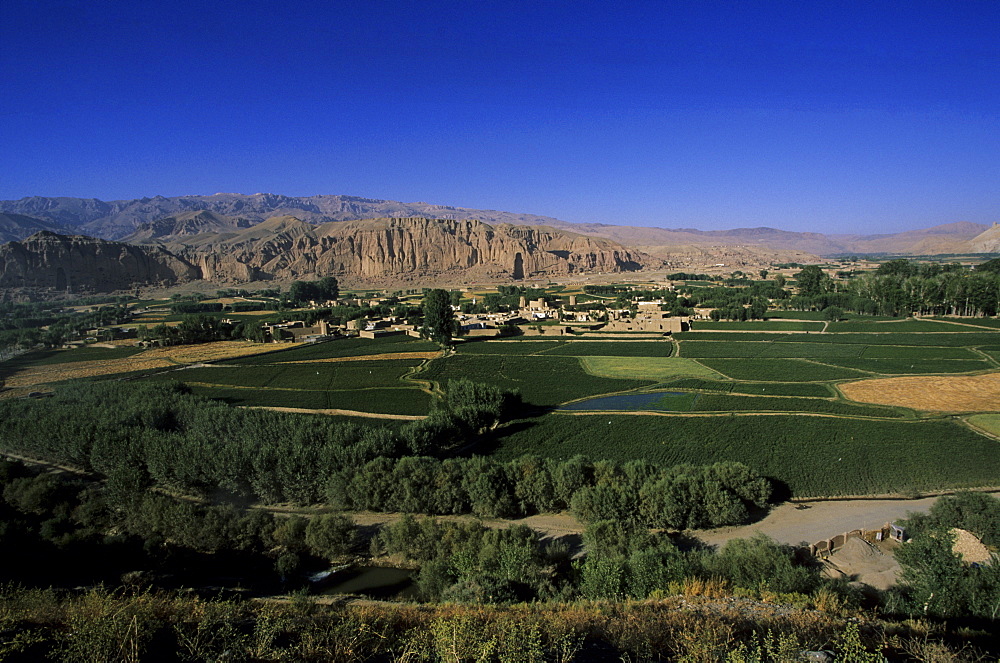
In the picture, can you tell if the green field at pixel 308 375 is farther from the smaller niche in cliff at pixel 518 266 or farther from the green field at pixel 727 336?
the smaller niche in cliff at pixel 518 266

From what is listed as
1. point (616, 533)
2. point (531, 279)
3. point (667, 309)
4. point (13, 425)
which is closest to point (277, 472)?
point (616, 533)

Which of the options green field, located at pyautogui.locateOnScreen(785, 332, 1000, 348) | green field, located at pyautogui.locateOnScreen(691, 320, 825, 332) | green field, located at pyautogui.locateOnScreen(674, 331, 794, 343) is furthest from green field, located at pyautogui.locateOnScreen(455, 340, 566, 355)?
green field, located at pyautogui.locateOnScreen(785, 332, 1000, 348)

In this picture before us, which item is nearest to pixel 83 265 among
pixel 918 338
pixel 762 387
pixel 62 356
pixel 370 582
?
pixel 62 356

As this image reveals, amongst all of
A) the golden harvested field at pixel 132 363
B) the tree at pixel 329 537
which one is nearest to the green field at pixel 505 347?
the golden harvested field at pixel 132 363

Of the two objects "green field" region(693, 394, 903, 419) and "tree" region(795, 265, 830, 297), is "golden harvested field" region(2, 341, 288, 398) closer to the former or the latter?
"green field" region(693, 394, 903, 419)

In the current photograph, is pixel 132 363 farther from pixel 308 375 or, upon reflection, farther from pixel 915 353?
pixel 915 353
